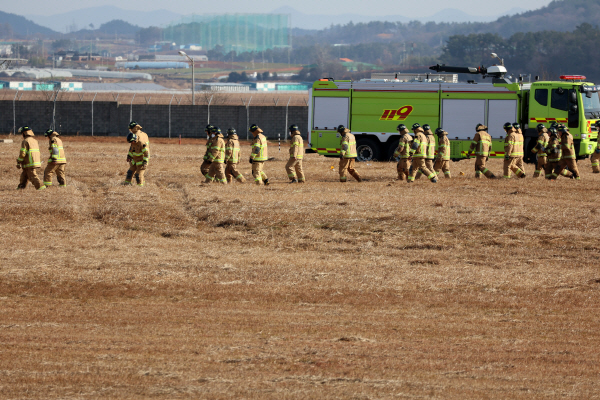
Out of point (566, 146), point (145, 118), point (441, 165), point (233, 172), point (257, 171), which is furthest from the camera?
point (145, 118)

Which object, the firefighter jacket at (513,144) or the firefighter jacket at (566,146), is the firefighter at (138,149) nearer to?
the firefighter jacket at (513,144)

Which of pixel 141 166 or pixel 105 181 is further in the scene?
pixel 105 181

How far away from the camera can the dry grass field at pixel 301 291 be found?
6.83 meters

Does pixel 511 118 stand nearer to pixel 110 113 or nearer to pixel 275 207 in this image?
pixel 275 207

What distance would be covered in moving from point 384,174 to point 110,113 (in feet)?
74.0

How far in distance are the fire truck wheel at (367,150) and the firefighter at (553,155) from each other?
644 cm

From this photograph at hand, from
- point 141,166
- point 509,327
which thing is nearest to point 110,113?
point 141,166

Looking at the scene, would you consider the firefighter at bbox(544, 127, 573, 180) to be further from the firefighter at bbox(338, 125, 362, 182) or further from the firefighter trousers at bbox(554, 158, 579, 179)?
the firefighter at bbox(338, 125, 362, 182)

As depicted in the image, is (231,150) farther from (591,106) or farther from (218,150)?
(591,106)

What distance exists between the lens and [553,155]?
65.9 ft

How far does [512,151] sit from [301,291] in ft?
37.7

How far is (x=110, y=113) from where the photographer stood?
4038 cm

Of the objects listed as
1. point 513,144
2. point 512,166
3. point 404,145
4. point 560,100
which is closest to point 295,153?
point 404,145

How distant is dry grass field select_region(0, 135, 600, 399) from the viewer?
683 cm
